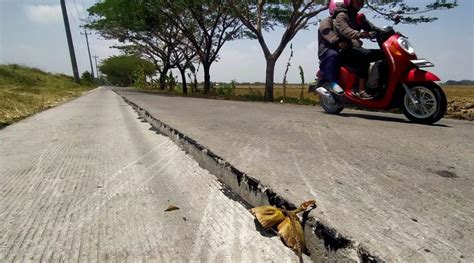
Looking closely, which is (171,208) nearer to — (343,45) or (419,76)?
(419,76)

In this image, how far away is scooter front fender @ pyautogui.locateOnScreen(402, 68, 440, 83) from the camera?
4.09m

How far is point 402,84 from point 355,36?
962mm

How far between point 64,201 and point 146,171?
0.69m

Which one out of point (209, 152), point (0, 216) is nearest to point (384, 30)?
point (209, 152)

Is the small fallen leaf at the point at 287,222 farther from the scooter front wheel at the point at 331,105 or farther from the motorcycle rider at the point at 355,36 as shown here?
the scooter front wheel at the point at 331,105

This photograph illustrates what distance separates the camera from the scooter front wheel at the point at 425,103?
4070 millimetres

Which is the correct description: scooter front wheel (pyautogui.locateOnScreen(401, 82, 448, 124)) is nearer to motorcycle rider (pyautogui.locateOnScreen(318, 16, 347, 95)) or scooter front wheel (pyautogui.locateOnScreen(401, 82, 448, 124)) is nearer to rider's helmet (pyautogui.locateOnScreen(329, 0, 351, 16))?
motorcycle rider (pyautogui.locateOnScreen(318, 16, 347, 95))

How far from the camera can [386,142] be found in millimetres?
2949

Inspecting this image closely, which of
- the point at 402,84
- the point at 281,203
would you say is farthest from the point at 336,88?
the point at 281,203

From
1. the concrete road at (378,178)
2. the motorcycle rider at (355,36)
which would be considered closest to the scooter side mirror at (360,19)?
the motorcycle rider at (355,36)

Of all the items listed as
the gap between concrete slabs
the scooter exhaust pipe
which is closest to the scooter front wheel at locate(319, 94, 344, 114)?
the scooter exhaust pipe

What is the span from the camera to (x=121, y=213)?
172cm

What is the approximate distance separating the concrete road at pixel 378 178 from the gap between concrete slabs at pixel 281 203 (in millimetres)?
30

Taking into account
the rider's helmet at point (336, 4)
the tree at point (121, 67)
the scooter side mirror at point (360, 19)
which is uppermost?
the rider's helmet at point (336, 4)
